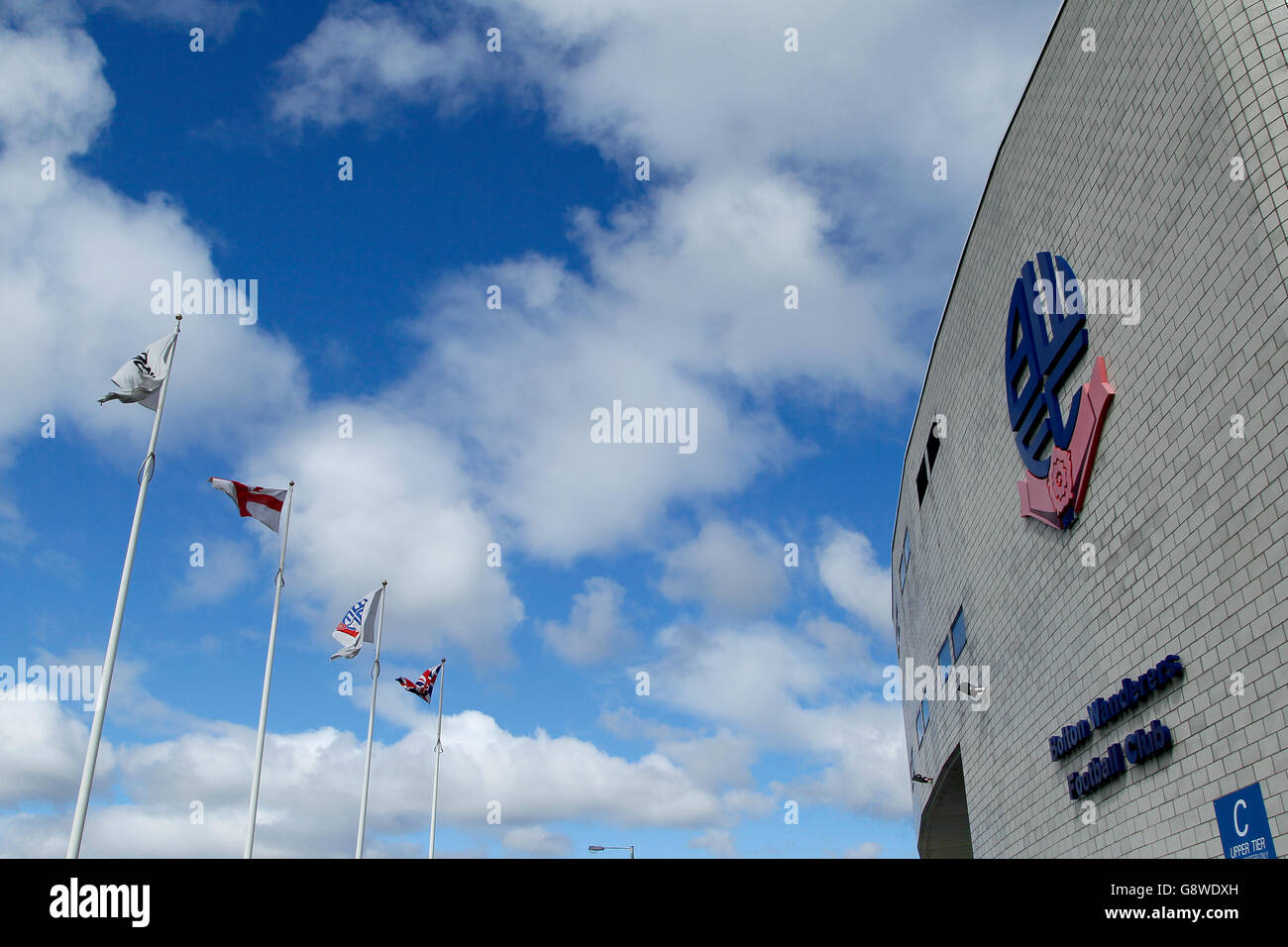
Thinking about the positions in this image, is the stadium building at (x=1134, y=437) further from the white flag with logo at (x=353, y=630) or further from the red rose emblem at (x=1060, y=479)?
the white flag with logo at (x=353, y=630)

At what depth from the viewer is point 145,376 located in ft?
57.4

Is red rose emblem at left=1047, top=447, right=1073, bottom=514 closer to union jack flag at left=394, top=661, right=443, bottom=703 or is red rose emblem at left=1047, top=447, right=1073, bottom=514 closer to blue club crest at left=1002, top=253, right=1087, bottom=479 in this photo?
blue club crest at left=1002, top=253, right=1087, bottom=479

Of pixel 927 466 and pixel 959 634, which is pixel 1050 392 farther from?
pixel 927 466

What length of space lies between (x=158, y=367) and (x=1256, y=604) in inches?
744

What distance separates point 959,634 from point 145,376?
19.1 metres

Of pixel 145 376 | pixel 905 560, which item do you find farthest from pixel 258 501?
pixel 905 560

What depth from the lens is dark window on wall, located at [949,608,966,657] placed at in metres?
20.7

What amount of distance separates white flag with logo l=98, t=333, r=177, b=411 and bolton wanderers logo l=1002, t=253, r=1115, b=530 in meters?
16.7

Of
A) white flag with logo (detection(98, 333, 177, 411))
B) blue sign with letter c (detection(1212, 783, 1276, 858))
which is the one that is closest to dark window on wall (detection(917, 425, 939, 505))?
blue sign with letter c (detection(1212, 783, 1276, 858))

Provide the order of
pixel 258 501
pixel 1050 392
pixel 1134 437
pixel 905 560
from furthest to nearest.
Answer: pixel 905 560
pixel 258 501
pixel 1050 392
pixel 1134 437

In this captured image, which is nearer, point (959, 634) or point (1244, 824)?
point (1244, 824)
